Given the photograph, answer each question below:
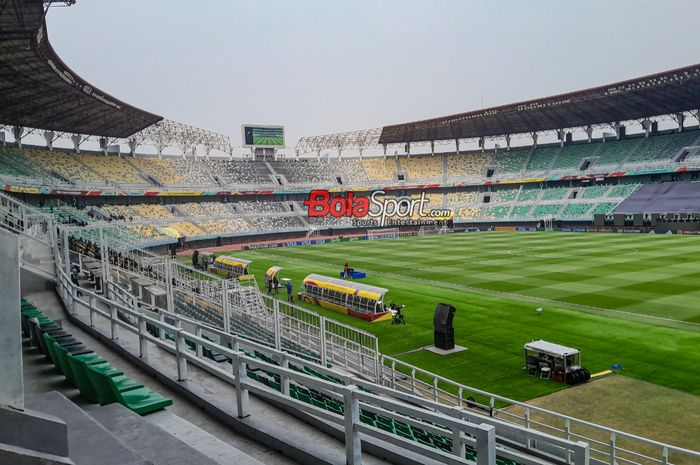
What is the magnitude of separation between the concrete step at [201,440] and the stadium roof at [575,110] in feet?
232

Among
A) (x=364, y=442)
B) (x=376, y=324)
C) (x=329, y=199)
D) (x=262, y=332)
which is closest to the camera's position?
(x=364, y=442)

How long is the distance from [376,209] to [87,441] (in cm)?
9499

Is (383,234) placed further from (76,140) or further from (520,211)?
(76,140)

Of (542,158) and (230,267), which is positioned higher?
(542,158)

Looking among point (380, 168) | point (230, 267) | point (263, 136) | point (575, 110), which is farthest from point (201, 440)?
point (380, 168)

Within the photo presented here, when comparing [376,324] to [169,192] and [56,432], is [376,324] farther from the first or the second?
[169,192]

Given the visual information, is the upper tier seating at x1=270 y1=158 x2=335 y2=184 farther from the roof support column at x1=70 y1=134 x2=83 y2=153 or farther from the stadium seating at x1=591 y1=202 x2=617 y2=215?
the stadium seating at x1=591 y1=202 x2=617 y2=215

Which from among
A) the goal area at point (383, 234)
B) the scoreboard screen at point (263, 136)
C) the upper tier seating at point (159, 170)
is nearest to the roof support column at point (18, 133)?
the upper tier seating at point (159, 170)

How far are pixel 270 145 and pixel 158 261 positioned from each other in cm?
7782

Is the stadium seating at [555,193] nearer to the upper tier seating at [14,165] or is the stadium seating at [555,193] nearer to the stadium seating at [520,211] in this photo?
the stadium seating at [520,211]

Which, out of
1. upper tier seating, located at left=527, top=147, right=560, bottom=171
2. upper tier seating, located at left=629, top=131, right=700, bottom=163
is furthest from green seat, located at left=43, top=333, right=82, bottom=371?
upper tier seating, located at left=527, top=147, right=560, bottom=171

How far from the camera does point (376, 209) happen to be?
98812mm

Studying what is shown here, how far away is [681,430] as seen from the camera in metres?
13.8

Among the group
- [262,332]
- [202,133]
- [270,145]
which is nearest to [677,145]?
[270,145]
